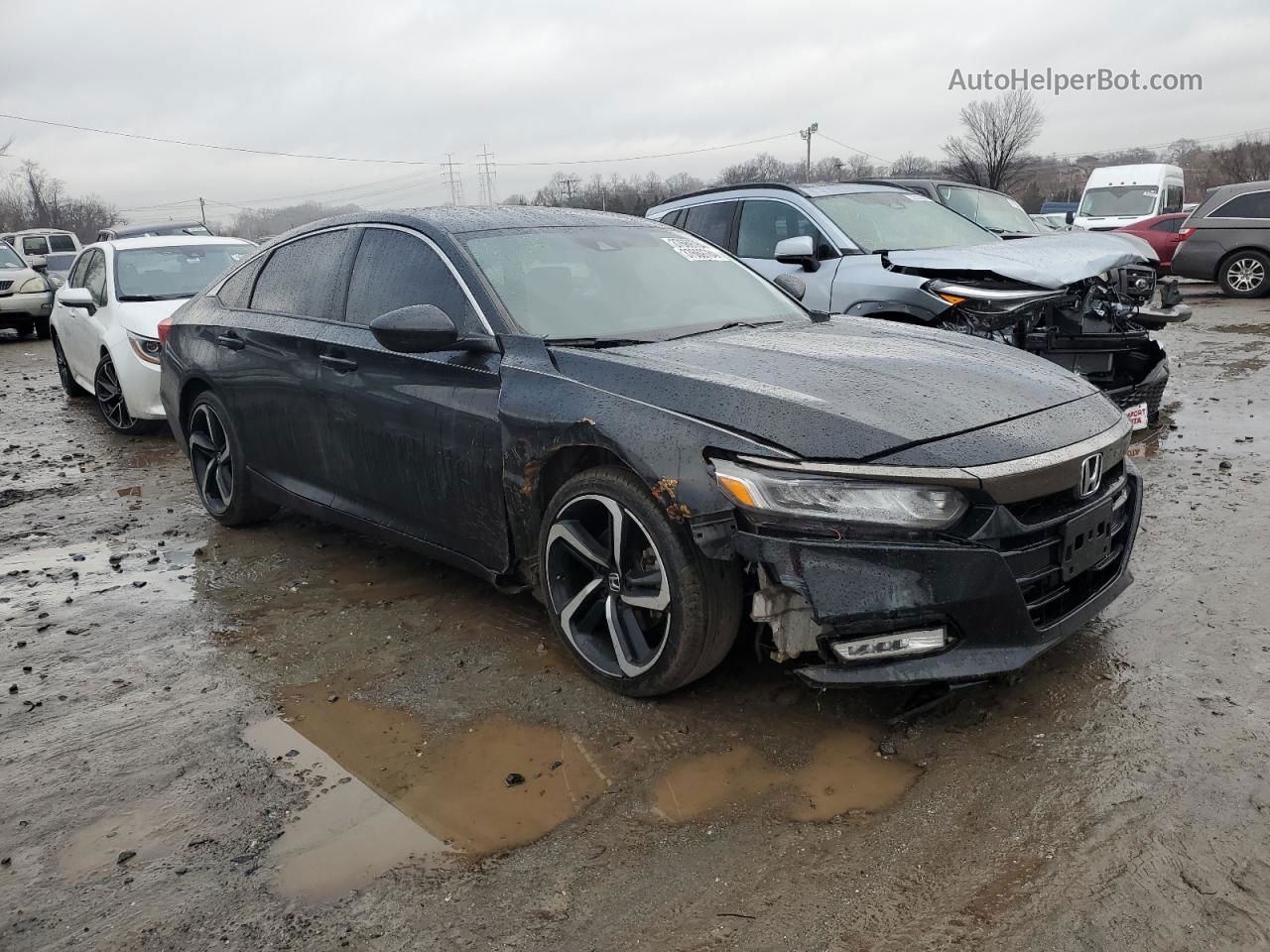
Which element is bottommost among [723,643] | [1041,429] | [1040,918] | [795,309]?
[1040,918]

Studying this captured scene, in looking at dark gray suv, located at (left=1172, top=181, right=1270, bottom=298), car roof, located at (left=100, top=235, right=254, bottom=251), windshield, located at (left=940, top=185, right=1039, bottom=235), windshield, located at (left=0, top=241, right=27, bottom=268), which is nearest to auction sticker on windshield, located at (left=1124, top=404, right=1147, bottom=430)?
windshield, located at (left=940, top=185, right=1039, bottom=235)

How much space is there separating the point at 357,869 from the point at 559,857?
20.4 inches

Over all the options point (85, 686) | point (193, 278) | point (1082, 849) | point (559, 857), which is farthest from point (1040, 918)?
point (193, 278)

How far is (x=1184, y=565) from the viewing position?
429 cm

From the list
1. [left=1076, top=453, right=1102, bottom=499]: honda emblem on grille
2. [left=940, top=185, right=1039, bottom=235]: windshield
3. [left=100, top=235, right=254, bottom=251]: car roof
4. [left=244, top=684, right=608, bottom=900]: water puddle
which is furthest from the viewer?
[left=940, top=185, right=1039, bottom=235]: windshield

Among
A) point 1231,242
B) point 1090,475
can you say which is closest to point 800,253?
point 1090,475

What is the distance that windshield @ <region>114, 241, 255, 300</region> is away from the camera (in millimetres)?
8785

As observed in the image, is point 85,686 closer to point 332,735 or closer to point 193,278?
point 332,735

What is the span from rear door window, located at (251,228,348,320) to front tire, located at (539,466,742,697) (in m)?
1.76

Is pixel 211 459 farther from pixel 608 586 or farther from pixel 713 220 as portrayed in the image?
pixel 713 220

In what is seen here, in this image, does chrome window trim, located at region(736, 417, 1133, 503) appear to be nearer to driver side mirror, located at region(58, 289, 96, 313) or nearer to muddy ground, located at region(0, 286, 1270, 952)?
muddy ground, located at region(0, 286, 1270, 952)

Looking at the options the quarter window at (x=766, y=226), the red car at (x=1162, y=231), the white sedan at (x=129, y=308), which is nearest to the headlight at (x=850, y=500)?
the quarter window at (x=766, y=226)

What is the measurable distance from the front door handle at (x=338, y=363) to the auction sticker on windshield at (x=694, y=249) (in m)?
1.48

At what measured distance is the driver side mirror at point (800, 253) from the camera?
285 inches
